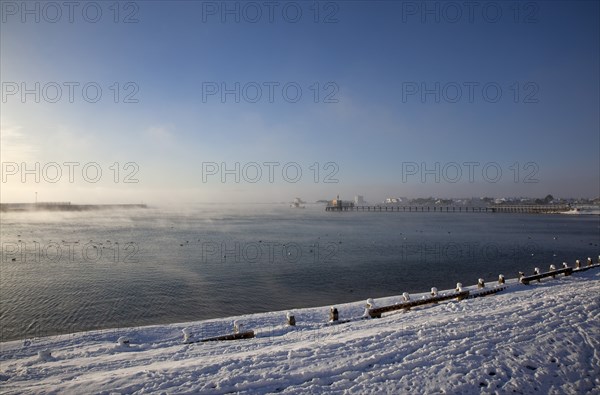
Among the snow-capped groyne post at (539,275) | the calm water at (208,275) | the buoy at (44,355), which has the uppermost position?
the snow-capped groyne post at (539,275)

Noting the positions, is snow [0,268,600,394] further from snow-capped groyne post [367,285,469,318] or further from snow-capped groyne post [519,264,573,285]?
snow-capped groyne post [519,264,573,285]

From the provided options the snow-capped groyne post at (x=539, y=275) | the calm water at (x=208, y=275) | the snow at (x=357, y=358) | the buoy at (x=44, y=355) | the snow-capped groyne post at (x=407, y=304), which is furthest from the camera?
the calm water at (x=208, y=275)

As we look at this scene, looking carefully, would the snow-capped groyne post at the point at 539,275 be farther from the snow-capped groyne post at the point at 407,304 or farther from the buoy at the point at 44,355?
the buoy at the point at 44,355

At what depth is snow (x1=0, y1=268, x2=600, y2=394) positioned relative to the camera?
23.9 feet

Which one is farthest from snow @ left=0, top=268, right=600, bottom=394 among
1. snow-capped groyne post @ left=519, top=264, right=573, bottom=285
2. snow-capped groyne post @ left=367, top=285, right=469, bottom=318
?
snow-capped groyne post @ left=519, top=264, right=573, bottom=285

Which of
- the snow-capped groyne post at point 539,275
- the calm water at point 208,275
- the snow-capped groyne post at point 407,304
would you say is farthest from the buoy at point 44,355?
the snow-capped groyne post at point 539,275

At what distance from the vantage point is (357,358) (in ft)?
27.2

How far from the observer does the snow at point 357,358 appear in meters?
7.28

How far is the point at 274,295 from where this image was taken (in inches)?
845

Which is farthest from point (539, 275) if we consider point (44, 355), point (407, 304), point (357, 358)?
point (44, 355)

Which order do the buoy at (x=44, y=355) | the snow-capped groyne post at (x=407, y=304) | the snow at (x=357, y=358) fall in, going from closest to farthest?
the snow at (x=357, y=358)
the buoy at (x=44, y=355)
the snow-capped groyne post at (x=407, y=304)

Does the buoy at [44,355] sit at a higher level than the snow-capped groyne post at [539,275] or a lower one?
lower

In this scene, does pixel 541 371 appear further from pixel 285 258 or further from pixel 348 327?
pixel 285 258

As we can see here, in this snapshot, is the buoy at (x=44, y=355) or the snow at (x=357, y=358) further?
→ the buoy at (x=44, y=355)
